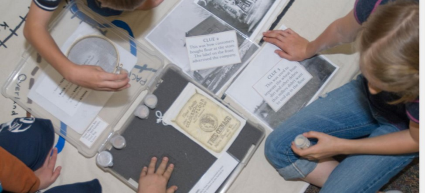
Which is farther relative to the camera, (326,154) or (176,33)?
(176,33)

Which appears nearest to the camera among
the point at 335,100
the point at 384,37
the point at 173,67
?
the point at 384,37

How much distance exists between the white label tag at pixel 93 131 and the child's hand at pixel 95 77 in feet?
0.68

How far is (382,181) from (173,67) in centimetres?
62

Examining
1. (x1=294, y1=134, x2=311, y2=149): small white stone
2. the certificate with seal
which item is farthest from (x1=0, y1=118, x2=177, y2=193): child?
(x1=294, y1=134, x2=311, y2=149): small white stone

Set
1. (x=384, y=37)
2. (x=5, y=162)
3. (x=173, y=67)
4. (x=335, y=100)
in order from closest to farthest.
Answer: (x=384, y=37)
(x=5, y=162)
(x=335, y=100)
(x=173, y=67)

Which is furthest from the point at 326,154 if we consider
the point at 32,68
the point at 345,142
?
the point at 32,68

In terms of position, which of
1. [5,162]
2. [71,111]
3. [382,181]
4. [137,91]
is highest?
[382,181]

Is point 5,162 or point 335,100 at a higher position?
point 335,100

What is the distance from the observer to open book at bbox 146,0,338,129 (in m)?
1.05

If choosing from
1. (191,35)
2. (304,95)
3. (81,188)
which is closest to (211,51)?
(191,35)

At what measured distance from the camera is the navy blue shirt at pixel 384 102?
2.51 ft

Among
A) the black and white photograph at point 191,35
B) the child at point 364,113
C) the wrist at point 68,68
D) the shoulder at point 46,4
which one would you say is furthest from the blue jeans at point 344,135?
the shoulder at point 46,4

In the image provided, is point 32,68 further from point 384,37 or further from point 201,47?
point 384,37

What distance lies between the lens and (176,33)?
1.08 meters
